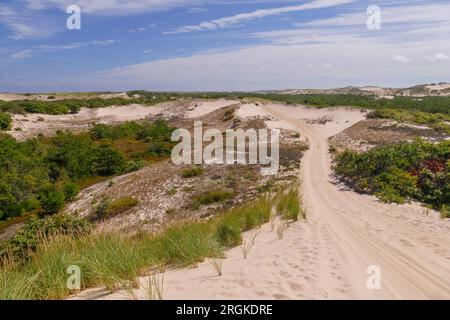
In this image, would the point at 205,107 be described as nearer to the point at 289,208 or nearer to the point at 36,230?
the point at 36,230

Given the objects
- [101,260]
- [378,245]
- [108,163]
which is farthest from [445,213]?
[108,163]

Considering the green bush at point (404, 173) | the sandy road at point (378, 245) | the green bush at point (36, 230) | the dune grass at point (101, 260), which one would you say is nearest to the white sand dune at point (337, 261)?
the sandy road at point (378, 245)

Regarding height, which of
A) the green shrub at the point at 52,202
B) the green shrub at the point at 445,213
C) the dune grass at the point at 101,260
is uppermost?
the dune grass at the point at 101,260

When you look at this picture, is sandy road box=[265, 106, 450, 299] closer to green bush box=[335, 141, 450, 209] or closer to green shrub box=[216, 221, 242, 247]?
green bush box=[335, 141, 450, 209]

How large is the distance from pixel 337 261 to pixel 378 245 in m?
2.06

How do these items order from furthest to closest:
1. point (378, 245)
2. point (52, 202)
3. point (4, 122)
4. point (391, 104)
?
1. point (391, 104)
2. point (4, 122)
3. point (52, 202)
4. point (378, 245)

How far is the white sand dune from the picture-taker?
5.66m

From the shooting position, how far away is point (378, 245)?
902cm

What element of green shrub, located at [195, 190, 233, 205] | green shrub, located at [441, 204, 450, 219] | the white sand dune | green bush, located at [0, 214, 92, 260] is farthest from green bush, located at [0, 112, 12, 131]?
green shrub, located at [441, 204, 450, 219]

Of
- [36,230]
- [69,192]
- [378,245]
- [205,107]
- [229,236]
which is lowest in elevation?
[69,192]

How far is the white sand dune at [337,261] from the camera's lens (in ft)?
18.6

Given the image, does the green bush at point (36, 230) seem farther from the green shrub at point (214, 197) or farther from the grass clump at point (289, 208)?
the grass clump at point (289, 208)

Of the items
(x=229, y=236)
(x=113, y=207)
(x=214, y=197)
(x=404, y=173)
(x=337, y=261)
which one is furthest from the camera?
(x=113, y=207)
